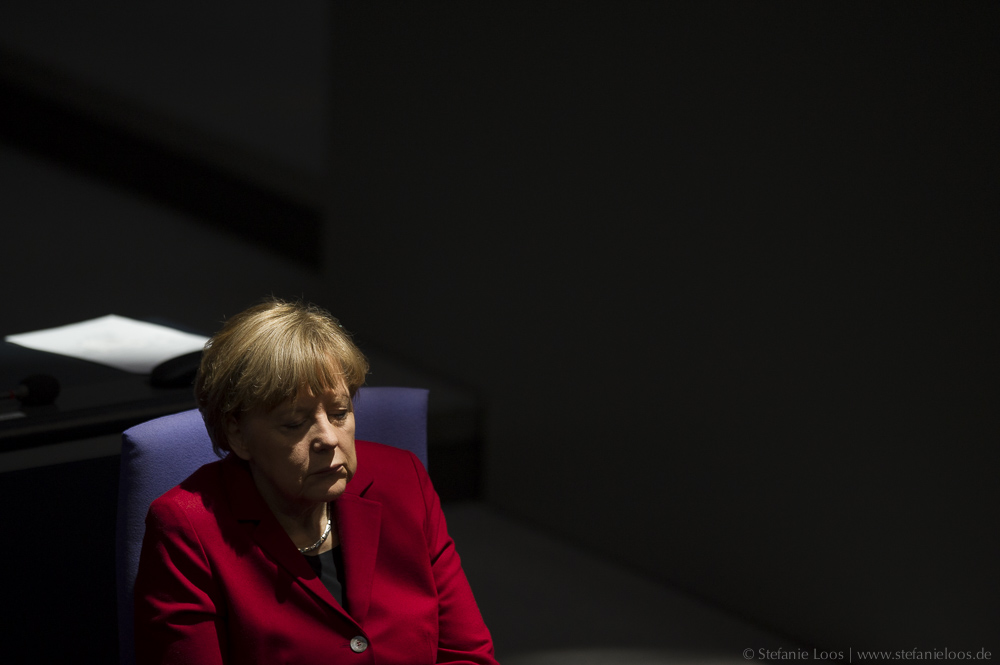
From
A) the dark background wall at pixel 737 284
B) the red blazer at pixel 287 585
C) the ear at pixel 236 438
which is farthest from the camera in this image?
the dark background wall at pixel 737 284

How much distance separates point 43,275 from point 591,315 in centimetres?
233

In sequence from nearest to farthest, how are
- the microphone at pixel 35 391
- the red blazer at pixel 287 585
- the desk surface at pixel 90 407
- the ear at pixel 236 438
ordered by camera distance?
the red blazer at pixel 287 585 → the ear at pixel 236 438 → the desk surface at pixel 90 407 → the microphone at pixel 35 391

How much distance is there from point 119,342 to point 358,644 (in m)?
1.31

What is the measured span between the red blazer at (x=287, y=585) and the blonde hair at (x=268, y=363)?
0.39ft

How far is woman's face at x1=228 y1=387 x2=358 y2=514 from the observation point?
1394 millimetres

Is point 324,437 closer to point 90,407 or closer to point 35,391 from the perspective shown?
point 90,407

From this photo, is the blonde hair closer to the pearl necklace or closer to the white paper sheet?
the pearl necklace

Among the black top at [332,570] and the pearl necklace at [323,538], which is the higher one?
the pearl necklace at [323,538]

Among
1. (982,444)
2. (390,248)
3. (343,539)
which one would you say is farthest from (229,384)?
(390,248)

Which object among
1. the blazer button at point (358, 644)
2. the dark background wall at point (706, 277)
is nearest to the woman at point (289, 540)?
the blazer button at point (358, 644)

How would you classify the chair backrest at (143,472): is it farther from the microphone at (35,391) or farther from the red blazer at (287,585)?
the microphone at (35,391)

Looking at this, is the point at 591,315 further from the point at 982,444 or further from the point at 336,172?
the point at 336,172

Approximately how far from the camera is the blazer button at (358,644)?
4.54ft

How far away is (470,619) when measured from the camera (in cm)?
152
